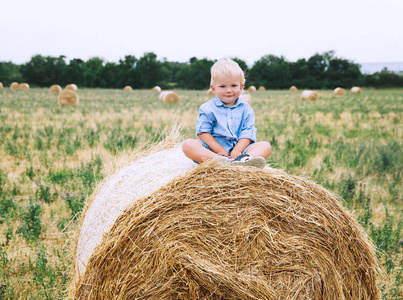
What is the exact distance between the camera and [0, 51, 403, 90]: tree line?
59.9 m

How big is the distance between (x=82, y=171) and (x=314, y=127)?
776 centimetres

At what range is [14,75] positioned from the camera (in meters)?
60.3

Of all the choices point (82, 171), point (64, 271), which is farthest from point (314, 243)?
point (82, 171)

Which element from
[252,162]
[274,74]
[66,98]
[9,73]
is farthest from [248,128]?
[9,73]

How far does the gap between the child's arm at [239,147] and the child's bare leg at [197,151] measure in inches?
10.8

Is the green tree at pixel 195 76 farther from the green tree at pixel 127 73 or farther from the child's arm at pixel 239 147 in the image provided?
the child's arm at pixel 239 147

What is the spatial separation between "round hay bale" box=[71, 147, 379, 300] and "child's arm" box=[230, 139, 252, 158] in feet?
1.84

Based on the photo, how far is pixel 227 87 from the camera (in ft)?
10.4

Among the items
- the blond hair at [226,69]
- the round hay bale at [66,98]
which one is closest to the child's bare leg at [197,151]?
the blond hair at [226,69]

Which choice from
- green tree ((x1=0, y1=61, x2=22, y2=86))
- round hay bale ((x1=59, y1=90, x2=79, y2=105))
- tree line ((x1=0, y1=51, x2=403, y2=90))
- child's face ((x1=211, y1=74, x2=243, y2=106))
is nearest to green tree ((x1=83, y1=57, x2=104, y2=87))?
tree line ((x1=0, y1=51, x2=403, y2=90))

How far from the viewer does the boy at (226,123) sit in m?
3.09

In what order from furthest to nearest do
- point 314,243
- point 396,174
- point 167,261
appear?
point 396,174 → point 314,243 → point 167,261

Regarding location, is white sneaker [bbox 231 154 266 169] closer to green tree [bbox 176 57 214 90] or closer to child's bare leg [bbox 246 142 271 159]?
child's bare leg [bbox 246 142 271 159]

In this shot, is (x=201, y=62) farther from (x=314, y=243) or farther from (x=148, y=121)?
(x=314, y=243)
